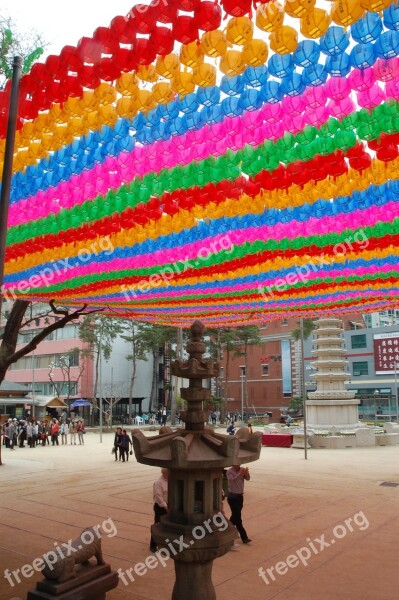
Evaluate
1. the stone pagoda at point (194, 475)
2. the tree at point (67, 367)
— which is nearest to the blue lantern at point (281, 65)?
the stone pagoda at point (194, 475)

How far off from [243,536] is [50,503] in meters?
5.07

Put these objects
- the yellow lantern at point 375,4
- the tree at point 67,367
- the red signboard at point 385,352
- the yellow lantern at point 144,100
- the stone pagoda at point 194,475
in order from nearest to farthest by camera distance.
Result: the yellow lantern at point 375,4 < the stone pagoda at point 194,475 < the yellow lantern at point 144,100 < the red signboard at point 385,352 < the tree at point 67,367

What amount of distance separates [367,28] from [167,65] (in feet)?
5.52

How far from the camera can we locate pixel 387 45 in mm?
3973

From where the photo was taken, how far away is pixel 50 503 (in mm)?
11273

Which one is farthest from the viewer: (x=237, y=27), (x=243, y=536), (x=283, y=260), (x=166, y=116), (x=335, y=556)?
(x=283, y=260)

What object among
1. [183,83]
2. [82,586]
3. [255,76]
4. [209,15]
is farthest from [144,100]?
[82,586]

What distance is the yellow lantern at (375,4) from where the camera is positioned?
3598 mm

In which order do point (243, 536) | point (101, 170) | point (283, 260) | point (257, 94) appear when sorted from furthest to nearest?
point (283, 260) < point (243, 536) < point (101, 170) < point (257, 94)

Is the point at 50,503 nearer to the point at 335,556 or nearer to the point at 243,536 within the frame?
the point at 243,536

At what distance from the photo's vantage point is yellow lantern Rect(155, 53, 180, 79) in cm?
450

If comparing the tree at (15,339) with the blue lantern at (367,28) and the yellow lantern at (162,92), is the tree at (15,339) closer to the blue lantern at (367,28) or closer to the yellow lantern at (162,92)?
the yellow lantern at (162,92)

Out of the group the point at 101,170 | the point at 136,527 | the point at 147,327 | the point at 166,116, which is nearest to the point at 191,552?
the point at 166,116

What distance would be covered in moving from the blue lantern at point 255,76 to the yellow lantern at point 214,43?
12.7 inches
